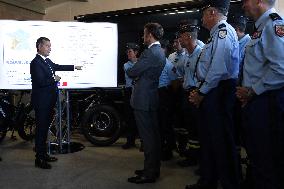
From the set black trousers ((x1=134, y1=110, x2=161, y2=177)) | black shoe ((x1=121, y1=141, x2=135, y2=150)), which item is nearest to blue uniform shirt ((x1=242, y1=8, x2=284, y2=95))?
black trousers ((x1=134, y1=110, x2=161, y2=177))

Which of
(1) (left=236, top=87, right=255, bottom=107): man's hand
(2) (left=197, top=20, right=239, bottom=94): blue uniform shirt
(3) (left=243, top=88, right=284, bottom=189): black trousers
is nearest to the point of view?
(3) (left=243, top=88, right=284, bottom=189): black trousers

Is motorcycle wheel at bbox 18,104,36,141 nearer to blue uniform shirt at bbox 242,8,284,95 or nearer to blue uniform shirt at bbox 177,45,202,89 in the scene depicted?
blue uniform shirt at bbox 177,45,202,89

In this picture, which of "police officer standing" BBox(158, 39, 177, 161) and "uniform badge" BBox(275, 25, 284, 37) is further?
"police officer standing" BBox(158, 39, 177, 161)

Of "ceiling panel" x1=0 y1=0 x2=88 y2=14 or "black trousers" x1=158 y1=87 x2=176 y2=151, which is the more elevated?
"ceiling panel" x1=0 y1=0 x2=88 y2=14

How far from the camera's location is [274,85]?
192 centimetres

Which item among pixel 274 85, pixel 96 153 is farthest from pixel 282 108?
pixel 96 153

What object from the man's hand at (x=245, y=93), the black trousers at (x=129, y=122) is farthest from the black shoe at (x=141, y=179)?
the black trousers at (x=129, y=122)

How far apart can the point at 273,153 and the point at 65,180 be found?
7.30ft

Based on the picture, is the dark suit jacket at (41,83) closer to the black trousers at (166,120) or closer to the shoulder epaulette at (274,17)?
the black trousers at (166,120)

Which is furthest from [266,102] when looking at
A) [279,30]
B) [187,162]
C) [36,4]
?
[36,4]

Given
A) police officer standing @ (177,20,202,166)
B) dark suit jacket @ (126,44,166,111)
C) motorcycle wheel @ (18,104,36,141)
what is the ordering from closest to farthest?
1. dark suit jacket @ (126,44,166,111)
2. police officer standing @ (177,20,202,166)
3. motorcycle wheel @ (18,104,36,141)

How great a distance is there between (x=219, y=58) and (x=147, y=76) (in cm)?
91

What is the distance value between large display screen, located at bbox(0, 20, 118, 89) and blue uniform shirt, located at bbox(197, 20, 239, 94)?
2.46 metres

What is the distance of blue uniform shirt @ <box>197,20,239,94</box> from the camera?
2.55 metres
